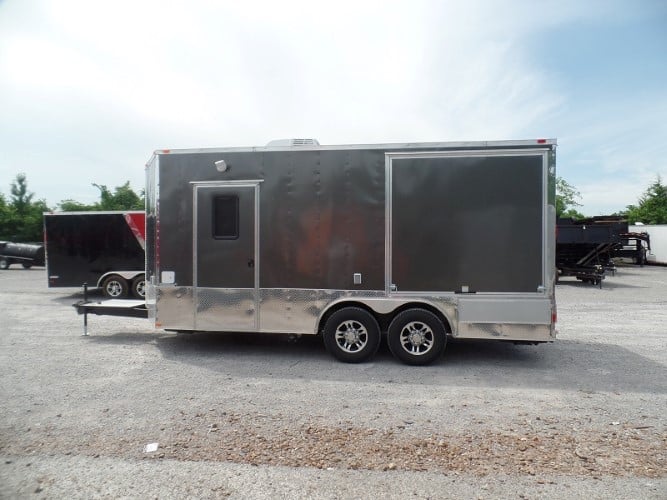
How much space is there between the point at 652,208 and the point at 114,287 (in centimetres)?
4713

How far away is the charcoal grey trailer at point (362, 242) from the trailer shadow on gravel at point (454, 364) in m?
0.42

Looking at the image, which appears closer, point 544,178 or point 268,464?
point 268,464

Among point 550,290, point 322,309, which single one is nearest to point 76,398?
point 322,309

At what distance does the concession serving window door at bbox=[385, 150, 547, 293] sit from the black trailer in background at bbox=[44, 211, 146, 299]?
9100 millimetres

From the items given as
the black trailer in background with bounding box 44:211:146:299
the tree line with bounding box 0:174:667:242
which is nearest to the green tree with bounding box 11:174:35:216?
the tree line with bounding box 0:174:667:242

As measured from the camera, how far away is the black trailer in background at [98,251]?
1248 centimetres

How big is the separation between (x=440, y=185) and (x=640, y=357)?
4.15 m

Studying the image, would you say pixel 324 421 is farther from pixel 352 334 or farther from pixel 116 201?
pixel 116 201

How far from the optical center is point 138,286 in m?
12.4

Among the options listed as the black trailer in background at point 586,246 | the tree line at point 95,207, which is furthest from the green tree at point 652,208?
the black trailer in background at point 586,246

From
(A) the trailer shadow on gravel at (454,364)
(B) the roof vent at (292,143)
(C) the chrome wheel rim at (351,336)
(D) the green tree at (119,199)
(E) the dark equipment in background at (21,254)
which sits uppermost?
(D) the green tree at (119,199)

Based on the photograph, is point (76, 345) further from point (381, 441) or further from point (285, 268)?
point (381, 441)

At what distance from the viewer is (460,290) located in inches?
236

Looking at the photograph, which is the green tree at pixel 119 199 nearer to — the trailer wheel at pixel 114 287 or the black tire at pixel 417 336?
the trailer wheel at pixel 114 287
